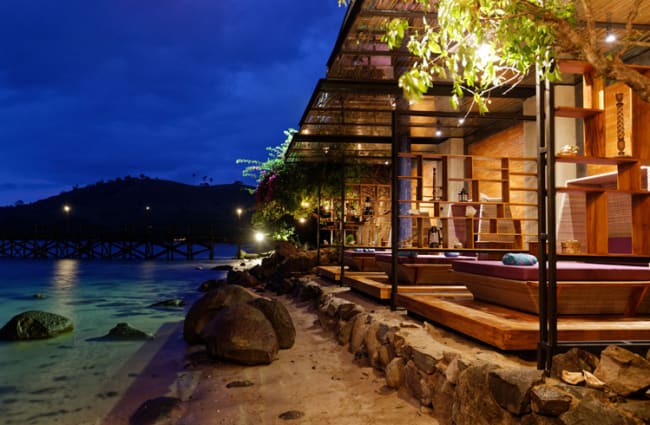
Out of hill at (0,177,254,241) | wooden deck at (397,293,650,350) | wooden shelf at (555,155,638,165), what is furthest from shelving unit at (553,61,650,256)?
hill at (0,177,254,241)

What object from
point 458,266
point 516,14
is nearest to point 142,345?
point 458,266

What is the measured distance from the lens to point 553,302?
3.16 meters

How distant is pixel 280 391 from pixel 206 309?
3050 millimetres

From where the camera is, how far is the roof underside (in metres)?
5.38

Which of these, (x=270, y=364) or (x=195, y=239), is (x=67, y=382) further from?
(x=195, y=239)

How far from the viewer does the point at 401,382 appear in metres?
4.51

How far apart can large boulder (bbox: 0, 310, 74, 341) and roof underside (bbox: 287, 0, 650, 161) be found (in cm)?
577

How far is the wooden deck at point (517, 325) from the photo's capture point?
11.5ft

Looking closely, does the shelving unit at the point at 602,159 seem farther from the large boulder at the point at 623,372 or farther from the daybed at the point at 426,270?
the daybed at the point at 426,270

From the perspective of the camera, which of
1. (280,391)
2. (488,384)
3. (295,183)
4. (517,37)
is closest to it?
(517,37)

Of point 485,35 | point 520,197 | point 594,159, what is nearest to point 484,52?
point 485,35

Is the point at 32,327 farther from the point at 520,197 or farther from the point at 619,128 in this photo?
the point at 619,128

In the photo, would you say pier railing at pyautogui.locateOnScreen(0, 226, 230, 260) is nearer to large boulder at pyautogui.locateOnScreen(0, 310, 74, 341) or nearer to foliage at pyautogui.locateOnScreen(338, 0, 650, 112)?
large boulder at pyautogui.locateOnScreen(0, 310, 74, 341)

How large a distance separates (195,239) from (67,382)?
35572mm
